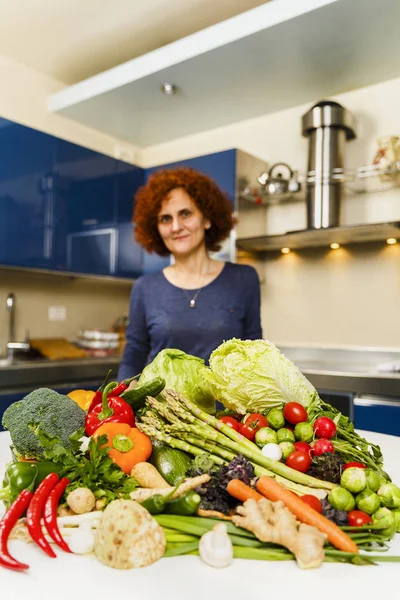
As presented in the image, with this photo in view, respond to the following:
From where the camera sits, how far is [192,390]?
1.32 m

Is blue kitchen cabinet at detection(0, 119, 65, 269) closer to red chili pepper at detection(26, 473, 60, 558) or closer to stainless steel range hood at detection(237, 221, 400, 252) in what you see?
stainless steel range hood at detection(237, 221, 400, 252)

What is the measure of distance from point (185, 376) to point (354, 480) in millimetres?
539

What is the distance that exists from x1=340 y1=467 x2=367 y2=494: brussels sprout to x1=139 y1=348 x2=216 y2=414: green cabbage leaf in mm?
453

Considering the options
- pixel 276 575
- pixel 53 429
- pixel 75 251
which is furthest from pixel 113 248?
pixel 276 575

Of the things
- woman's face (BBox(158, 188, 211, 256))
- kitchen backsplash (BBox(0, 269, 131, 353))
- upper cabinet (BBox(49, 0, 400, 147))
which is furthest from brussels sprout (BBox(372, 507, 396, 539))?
kitchen backsplash (BBox(0, 269, 131, 353))

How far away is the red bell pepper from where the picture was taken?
3.50ft

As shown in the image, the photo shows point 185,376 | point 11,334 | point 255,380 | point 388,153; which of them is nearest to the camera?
point 255,380

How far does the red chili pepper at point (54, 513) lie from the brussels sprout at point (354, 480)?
0.47m

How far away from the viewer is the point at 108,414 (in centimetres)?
109

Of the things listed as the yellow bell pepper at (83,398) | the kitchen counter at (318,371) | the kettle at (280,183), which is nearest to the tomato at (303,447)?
the yellow bell pepper at (83,398)

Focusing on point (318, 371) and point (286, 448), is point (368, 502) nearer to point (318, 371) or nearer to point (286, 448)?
point (286, 448)

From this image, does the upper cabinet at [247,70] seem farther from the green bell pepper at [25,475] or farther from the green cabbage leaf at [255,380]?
the green bell pepper at [25,475]

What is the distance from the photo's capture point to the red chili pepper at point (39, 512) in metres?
0.78

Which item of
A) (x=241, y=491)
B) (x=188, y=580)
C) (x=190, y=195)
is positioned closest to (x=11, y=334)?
(x=190, y=195)
